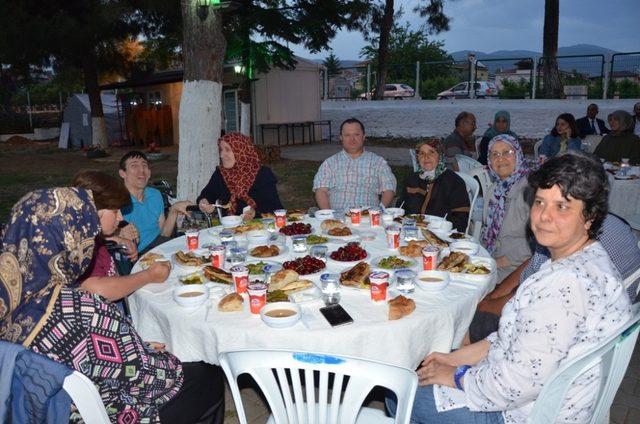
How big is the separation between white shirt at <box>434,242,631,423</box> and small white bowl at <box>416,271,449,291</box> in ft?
2.10

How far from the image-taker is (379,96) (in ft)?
74.1

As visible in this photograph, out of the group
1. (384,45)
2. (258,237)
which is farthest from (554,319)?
(384,45)

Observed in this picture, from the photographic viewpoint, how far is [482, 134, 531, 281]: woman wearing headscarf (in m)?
3.91

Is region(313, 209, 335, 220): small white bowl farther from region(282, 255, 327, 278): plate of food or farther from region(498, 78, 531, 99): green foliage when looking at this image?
region(498, 78, 531, 99): green foliage

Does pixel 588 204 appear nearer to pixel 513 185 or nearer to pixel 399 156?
pixel 513 185

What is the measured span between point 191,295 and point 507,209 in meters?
2.58

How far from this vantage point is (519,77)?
60.2ft

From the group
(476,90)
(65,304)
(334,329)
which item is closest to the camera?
(65,304)

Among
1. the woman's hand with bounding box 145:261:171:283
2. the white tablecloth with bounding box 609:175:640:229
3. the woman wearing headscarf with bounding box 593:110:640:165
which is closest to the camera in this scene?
the woman's hand with bounding box 145:261:171:283

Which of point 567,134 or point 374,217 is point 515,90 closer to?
point 567,134

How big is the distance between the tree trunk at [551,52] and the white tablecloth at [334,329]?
16319mm

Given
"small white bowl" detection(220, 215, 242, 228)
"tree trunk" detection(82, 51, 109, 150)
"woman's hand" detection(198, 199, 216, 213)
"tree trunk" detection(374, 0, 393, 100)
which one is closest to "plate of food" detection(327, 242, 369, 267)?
"small white bowl" detection(220, 215, 242, 228)

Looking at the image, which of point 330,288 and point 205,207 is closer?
point 330,288

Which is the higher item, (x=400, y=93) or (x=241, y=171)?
(x=400, y=93)
